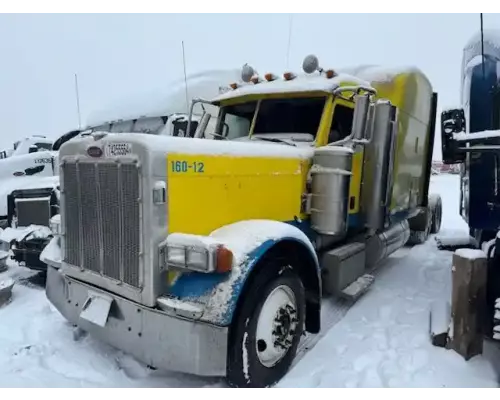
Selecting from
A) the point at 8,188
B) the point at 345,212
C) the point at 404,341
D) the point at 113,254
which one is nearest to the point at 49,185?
the point at 8,188

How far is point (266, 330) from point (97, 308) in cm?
119

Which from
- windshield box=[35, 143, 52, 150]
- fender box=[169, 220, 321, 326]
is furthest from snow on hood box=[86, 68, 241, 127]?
fender box=[169, 220, 321, 326]

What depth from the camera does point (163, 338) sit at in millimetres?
2729

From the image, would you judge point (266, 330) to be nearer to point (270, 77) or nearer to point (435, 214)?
point (270, 77)

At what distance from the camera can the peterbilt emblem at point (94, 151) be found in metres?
3.05

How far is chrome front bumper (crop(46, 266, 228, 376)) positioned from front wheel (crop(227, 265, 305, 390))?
0.19 metres

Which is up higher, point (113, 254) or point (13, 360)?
point (113, 254)

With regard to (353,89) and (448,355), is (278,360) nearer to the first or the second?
(448,355)

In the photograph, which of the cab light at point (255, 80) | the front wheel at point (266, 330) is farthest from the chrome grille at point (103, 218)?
the cab light at point (255, 80)

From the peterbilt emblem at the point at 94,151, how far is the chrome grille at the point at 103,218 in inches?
2.5

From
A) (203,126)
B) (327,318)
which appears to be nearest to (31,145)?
(203,126)

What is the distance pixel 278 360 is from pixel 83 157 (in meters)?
2.05

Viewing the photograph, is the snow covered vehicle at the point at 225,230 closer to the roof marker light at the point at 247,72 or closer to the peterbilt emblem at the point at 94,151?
the peterbilt emblem at the point at 94,151

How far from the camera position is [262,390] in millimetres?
2998
